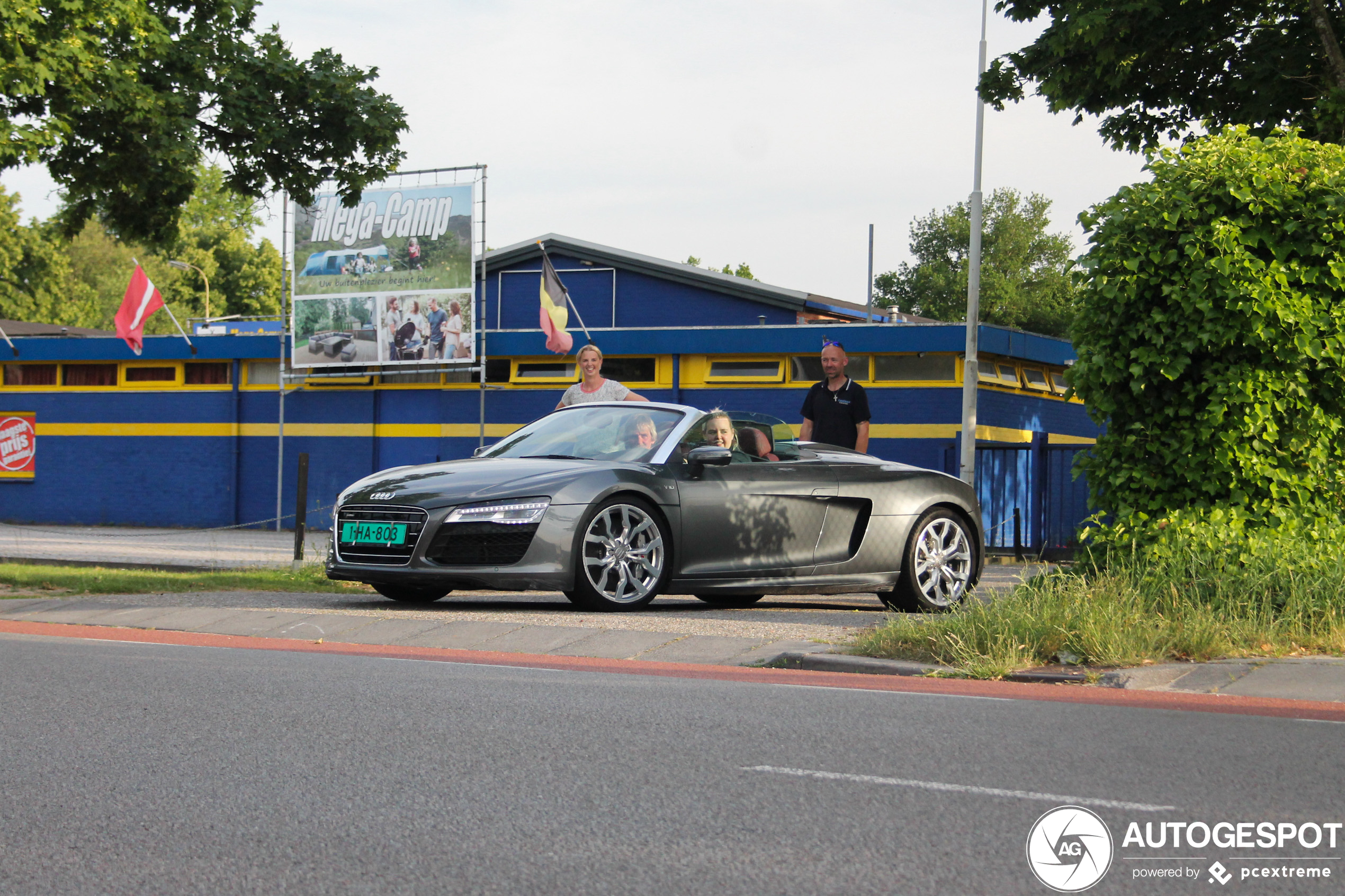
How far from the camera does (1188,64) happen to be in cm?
1697

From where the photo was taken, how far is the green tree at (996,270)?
76.0 metres

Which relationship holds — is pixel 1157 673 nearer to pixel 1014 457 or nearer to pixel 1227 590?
pixel 1227 590

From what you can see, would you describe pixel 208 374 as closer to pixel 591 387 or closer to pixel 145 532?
pixel 145 532

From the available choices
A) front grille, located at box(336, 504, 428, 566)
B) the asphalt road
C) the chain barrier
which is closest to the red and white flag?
the chain barrier

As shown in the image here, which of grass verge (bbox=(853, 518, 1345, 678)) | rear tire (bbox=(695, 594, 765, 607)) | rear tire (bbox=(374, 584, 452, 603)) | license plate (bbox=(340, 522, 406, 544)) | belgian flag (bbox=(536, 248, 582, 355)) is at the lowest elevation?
rear tire (bbox=(695, 594, 765, 607))

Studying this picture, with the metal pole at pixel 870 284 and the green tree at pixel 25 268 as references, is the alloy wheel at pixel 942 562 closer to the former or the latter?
the metal pole at pixel 870 284

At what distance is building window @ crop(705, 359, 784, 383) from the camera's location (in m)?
26.2

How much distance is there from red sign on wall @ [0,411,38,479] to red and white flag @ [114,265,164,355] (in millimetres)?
4937

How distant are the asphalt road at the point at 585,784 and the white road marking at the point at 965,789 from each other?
0.02 m

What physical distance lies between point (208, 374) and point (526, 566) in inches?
924

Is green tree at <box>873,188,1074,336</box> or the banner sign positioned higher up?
green tree at <box>873,188,1074,336</box>

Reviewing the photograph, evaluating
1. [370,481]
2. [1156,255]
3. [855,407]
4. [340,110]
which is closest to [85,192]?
[340,110]

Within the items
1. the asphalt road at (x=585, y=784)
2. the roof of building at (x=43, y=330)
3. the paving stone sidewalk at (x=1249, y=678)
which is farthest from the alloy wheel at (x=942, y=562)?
the roof of building at (x=43, y=330)

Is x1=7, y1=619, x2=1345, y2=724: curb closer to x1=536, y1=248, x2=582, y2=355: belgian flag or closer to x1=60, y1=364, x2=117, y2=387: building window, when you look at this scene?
x1=536, y1=248, x2=582, y2=355: belgian flag
